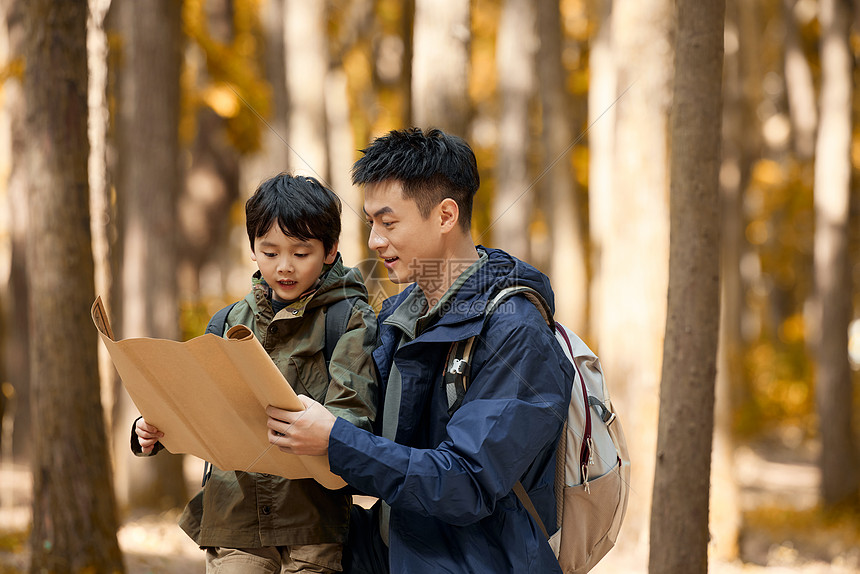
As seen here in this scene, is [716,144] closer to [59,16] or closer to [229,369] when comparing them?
[229,369]

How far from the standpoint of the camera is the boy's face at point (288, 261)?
2627 millimetres

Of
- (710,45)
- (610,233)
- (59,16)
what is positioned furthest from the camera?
(610,233)

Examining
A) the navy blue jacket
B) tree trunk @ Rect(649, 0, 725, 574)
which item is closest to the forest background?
tree trunk @ Rect(649, 0, 725, 574)

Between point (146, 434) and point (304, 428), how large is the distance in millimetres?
637

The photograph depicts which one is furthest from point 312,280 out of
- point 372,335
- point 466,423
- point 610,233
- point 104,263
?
point 104,263

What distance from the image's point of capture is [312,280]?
2.67m

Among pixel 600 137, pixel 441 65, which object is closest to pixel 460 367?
pixel 441 65

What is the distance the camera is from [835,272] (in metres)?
9.83

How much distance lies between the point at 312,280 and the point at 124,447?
23.7ft

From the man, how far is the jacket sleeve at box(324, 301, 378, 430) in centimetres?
4

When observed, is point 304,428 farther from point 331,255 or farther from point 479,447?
point 331,255

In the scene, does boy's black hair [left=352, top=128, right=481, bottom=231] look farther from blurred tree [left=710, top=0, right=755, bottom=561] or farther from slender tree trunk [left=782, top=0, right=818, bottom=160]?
slender tree trunk [left=782, top=0, right=818, bottom=160]

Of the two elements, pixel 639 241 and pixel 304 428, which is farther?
pixel 639 241

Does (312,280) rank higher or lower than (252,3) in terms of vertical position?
lower
